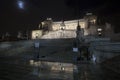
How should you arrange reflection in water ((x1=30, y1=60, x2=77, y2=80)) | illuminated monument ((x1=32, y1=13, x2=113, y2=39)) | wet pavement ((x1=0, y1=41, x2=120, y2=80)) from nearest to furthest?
wet pavement ((x1=0, y1=41, x2=120, y2=80))
reflection in water ((x1=30, y1=60, x2=77, y2=80))
illuminated monument ((x1=32, y1=13, x2=113, y2=39))

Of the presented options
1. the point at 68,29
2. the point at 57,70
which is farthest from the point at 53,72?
the point at 68,29

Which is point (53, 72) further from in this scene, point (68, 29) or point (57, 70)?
point (68, 29)

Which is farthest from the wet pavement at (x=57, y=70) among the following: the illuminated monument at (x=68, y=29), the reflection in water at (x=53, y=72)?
the illuminated monument at (x=68, y=29)

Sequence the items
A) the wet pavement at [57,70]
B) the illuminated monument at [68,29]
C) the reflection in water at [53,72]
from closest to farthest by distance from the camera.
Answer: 1. the wet pavement at [57,70]
2. the reflection in water at [53,72]
3. the illuminated monument at [68,29]

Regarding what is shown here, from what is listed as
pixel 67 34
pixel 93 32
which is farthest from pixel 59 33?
pixel 93 32

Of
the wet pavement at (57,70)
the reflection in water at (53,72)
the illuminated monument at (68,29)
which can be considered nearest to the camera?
the wet pavement at (57,70)

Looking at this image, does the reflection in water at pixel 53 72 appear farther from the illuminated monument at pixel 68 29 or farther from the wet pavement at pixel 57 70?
the illuminated monument at pixel 68 29

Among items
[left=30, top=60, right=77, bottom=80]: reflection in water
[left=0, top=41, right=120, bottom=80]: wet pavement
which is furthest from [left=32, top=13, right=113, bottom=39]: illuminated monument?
[left=30, top=60, right=77, bottom=80]: reflection in water

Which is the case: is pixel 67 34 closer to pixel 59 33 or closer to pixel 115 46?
pixel 59 33

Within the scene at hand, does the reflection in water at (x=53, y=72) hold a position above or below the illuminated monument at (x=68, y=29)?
below

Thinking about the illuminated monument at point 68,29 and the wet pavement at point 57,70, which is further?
the illuminated monument at point 68,29

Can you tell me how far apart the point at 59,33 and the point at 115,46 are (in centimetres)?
5941

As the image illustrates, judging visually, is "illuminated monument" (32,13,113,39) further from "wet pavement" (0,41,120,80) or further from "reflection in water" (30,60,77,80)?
"reflection in water" (30,60,77,80)

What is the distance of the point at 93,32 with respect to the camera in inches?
3356
